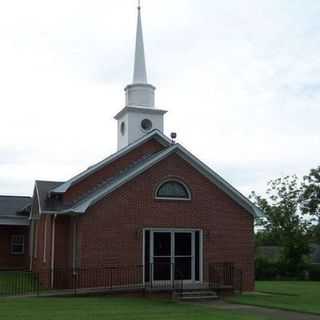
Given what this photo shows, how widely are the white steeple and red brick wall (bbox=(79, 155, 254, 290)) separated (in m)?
5.71

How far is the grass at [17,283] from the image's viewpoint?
79.4 feet

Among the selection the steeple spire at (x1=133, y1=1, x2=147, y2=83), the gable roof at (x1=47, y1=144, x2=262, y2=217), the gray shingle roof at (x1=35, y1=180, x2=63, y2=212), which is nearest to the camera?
the gable roof at (x1=47, y1=144, x2=262, y2=217)

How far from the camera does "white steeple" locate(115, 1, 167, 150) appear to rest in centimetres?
3172

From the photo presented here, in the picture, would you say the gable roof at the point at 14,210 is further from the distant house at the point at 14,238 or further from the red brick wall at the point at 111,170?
the red brick wall at the point at 111,170

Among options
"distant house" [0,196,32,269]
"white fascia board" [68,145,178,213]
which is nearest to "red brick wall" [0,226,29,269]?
"distant house" [0,196,32,269]

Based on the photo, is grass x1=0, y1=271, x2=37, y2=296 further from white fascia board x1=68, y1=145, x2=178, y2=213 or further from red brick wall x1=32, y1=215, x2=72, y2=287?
white fascia board x1=68, y1=145, x2=178, y2=213

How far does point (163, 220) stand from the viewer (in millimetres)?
25938

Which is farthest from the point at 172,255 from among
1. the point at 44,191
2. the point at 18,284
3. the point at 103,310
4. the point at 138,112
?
the point at 138,112

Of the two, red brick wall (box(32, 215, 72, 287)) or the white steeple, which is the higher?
the white steeple

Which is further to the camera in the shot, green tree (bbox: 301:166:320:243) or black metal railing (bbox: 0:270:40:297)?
green tree (bbox: 301:166:320:243)

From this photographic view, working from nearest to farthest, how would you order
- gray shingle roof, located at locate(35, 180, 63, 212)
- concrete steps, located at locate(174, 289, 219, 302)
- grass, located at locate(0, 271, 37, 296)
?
1. concrete steps, located at locate(174, 289, 219, 302)
2. grass, located at locate(0, 271, 37, 296)
3. gray shingle roof, located at locate(35, 180, 63, 212)

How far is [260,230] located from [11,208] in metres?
27.8

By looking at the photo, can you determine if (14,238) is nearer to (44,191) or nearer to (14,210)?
(14,210)

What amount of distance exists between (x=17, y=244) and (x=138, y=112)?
11162 millimetres
